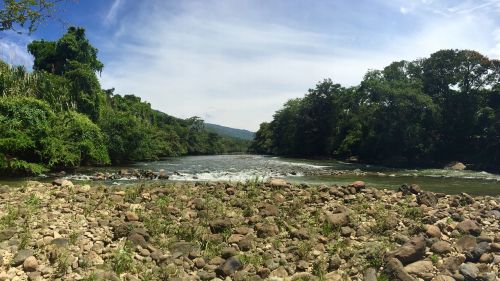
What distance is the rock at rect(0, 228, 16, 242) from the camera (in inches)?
320

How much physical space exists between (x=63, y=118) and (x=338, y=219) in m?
28.8

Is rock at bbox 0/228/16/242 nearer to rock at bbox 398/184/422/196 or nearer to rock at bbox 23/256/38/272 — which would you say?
rock at bbox 23/256/38/272

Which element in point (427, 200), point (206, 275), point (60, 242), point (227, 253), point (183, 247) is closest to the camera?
point (206, 275)

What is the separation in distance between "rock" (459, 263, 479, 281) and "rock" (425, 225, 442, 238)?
1.40 metres

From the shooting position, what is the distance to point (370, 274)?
7.69 meters

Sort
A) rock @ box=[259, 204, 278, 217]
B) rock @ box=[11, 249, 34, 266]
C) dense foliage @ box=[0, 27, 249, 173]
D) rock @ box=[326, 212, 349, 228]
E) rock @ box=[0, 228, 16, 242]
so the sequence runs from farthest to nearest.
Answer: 1. dense foliage @ box=[0, 27, 249, 173]
2. rock @ box=[259, 204, 278, 217]
3. rock @ box=[326, 212, 349, 228]
4. rock @ box=[0, 228, 16, 242]
5. rock @ box=[11, 249, 34, 266]

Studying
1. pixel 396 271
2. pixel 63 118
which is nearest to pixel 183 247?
pixel 396 271

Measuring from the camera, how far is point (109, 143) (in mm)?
44438

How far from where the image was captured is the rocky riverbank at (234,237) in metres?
7.75

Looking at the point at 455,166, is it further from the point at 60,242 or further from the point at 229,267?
the point at 60,242

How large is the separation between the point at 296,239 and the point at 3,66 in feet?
139

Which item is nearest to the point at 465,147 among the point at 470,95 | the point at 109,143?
the point at 470,95

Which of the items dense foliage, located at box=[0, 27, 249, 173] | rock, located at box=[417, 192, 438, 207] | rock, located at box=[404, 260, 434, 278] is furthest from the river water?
rock, located at box=[404, 260, 434, 278]

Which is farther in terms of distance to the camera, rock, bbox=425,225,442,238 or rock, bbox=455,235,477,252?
rock, bbox=425,225,442,238
